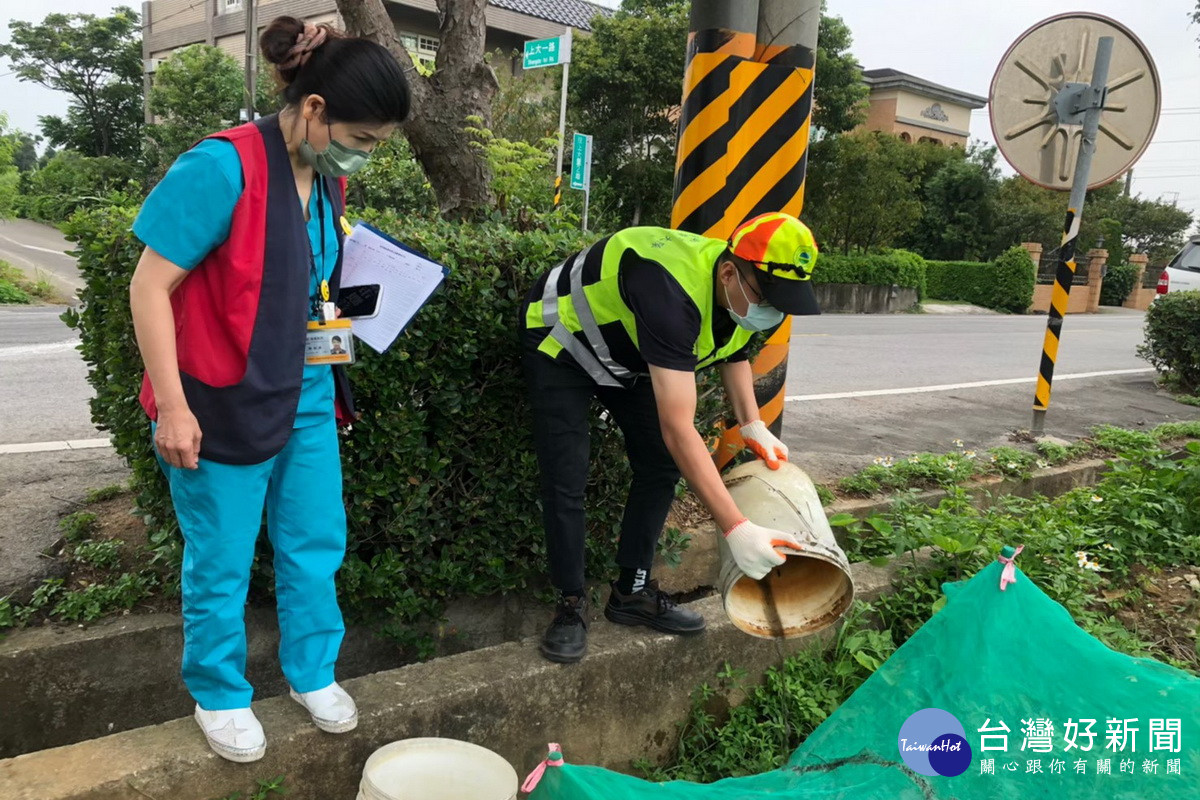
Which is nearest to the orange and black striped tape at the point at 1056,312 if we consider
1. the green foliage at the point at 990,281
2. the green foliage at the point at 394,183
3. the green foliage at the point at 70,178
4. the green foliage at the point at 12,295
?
the green foliage at the point at 394,183

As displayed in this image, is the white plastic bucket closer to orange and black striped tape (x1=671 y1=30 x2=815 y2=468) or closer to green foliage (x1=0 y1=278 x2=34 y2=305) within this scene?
orange and black striped tape (x1=671 y1=30 x2=815 y2=468)

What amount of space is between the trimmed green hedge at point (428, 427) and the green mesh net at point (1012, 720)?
111 cm

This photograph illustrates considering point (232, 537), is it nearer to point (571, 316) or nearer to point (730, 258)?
point (571, 316)

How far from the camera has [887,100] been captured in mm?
41531

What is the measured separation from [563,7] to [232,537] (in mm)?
32154

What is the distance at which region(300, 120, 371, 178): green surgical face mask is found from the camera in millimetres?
1968

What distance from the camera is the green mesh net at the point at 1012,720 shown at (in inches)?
82.0

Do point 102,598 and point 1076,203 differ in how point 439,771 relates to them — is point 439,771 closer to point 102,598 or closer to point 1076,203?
point 102,598

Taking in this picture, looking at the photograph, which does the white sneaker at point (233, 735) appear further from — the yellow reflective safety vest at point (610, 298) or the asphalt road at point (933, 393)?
the asphalt road at point (933, 393)

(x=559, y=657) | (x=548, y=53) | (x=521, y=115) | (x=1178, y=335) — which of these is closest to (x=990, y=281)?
(x=521, y=115)

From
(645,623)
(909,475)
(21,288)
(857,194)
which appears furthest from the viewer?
(857,194)

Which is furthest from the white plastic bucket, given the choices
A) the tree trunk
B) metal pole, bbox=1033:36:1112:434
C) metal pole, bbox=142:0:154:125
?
metal pole, bbox=142:0:154:125

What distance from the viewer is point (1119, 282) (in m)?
34.5

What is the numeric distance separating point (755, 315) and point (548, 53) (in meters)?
9.02
